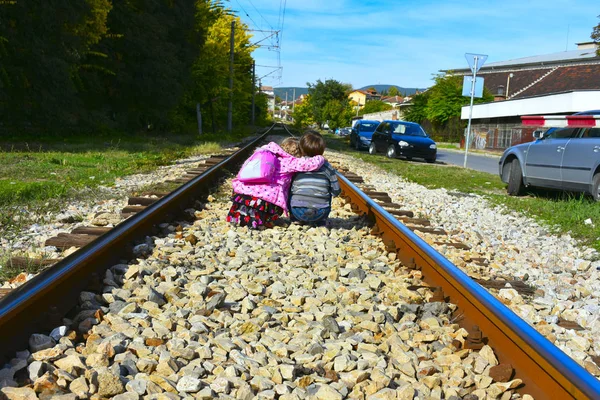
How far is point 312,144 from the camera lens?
576 centimetres

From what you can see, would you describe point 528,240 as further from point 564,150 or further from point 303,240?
point 564,150

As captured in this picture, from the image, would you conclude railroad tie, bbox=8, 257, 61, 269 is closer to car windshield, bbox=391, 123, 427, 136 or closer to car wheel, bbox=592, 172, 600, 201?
car wheel, bbox=592, 172, 600, 201

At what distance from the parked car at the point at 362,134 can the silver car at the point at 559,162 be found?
1564 cm

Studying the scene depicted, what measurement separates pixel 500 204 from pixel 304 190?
4.44 meters

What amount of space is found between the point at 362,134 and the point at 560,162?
1778 cm

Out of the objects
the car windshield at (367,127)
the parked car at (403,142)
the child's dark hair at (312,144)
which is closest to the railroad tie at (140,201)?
the child's dark hair at (312,144)

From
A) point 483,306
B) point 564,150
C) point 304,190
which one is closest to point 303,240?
point 304,190

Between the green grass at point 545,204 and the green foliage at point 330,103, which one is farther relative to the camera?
the green foliage at point 330,103

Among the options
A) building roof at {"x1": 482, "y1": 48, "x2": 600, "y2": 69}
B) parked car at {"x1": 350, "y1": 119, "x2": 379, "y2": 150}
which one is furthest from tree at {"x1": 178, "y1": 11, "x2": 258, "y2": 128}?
building roof at {"x1": 482, "y1": 48, "x2": 600, "y2": 69}

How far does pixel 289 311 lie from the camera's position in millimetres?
3391

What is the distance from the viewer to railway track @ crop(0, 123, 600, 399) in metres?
2.37

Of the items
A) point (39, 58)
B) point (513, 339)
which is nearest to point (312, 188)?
point (513, 339)

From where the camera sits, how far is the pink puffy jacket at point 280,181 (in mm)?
5664

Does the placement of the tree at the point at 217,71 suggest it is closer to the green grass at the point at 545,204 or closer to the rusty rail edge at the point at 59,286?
the green grass at the point at 545,204
